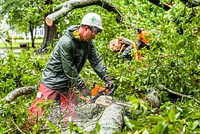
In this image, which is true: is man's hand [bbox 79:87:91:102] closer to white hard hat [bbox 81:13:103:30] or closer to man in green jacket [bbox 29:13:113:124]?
man in green jacket [bbox 29:13:113:124]

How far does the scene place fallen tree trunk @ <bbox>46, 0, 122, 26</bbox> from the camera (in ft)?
18.5

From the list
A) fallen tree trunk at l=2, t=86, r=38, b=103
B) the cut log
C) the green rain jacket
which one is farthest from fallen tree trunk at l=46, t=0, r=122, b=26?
the cut log

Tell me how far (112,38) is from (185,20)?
8.12ft

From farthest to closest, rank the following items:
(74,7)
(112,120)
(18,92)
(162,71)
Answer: (74,7), (18,92), (162,71), (112,120)

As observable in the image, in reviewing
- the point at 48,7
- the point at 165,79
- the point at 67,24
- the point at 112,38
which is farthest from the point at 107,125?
the point at 67,24

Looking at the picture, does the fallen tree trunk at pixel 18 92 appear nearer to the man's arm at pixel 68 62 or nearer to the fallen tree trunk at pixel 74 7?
the man's arm at pixel 68 62

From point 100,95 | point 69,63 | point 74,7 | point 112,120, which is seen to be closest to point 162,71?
point 100,95

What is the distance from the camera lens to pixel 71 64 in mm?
4648

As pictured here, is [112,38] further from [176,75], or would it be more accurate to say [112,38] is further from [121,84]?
[176,75]

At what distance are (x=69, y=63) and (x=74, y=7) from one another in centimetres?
203

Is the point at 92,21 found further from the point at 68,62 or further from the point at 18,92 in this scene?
the point at 18,92

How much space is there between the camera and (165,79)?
418cm

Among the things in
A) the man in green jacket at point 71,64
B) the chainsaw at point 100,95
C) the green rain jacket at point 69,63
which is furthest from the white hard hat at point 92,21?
the chainsaw at point 100,95

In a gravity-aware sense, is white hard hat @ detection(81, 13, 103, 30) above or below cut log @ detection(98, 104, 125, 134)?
above
